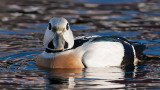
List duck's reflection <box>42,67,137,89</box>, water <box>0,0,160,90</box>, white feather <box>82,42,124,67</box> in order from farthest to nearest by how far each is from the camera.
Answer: white feather <box>82,42,124,67</box>, water <box>0,0,160,90</box>, duck's reflection <box>42,67,137,89</box>

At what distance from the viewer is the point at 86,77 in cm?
862

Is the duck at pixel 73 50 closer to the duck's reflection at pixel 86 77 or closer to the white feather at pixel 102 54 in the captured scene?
the white feather at pixel 102 54

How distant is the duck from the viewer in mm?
8922

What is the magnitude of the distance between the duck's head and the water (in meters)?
0.56

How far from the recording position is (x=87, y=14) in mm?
17297

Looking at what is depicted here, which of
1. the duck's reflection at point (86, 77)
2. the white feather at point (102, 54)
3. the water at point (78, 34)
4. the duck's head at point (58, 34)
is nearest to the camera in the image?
the duck's reflection at point (86, 77)

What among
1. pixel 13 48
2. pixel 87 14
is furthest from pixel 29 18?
pixel 13 48

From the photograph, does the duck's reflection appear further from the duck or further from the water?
the duck

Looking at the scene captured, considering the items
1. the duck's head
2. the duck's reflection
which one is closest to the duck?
the duck's head

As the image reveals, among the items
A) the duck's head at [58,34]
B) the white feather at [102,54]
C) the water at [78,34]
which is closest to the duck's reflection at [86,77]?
the water at [78,34]

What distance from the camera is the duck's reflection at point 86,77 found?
7.92 meters

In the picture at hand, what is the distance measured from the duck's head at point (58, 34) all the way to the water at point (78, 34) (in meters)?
0.56

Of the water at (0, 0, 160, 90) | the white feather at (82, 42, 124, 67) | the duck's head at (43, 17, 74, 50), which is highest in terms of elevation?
the duck's head at (43, 17, 74, 50)

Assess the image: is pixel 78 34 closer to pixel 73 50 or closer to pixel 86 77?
pixel 73 50
